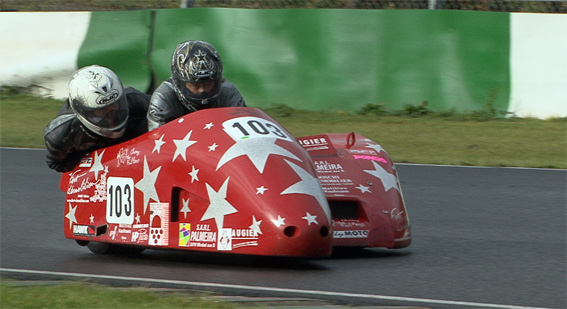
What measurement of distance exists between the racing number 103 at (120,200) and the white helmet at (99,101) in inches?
14.6

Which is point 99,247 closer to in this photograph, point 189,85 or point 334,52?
point 189,85

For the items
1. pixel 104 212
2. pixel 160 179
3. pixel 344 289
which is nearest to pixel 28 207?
pixel 104 212

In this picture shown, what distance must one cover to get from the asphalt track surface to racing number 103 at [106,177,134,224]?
28cm

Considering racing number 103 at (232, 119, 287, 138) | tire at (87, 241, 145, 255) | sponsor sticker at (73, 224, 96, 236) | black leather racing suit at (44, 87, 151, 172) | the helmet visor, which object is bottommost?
tire at (87, 241, 145, 255)

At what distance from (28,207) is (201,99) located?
7.80ft

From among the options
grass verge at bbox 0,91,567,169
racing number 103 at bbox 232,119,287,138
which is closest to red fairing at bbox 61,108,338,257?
racing number 103 at bbox 232,119,287,138

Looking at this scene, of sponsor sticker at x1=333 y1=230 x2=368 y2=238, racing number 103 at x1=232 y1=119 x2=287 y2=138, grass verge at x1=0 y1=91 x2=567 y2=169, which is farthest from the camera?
grass verge at x1=0 y1=91 x2=567 y2=169

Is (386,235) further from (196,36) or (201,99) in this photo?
(196,36)

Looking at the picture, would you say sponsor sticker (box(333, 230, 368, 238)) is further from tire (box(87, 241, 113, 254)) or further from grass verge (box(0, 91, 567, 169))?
grass verge (box(0, 91, 567, 169))

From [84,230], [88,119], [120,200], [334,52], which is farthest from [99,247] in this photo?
[334,52]

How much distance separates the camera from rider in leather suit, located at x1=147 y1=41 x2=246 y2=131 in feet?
18.0

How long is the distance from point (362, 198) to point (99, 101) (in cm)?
170

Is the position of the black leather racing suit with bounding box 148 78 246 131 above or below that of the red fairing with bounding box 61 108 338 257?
above

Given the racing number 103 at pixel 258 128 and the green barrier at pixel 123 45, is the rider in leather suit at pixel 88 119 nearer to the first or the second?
the racing number 103 at pixel 258 128
